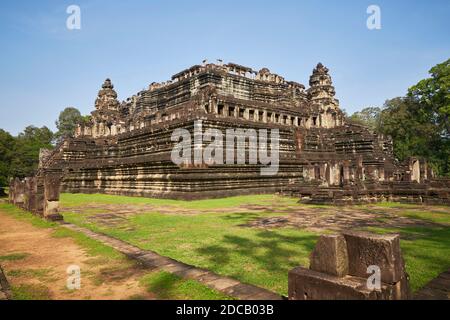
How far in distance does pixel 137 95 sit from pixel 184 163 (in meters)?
24.4

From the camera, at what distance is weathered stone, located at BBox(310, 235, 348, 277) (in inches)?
119

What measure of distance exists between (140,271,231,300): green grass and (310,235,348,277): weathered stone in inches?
45.5

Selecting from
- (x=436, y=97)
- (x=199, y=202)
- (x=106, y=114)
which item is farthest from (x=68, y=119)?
(x=436, y=97)

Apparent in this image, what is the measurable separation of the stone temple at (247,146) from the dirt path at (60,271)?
1069cm

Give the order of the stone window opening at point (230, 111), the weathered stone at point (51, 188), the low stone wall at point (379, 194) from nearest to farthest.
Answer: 1. the weathered stone at point (51, 188)
2. the low stone wall at point (379, 194)
3. the stone window opening at point (230, 111)

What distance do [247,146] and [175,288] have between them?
1818 centimetres

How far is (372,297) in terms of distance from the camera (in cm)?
275

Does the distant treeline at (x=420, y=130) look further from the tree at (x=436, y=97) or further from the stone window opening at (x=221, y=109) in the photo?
the stone window opening at (x=221, y=109)

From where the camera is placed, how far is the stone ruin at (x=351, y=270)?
9.39 ft

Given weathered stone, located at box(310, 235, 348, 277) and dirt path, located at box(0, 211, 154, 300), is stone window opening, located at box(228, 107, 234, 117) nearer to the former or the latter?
dirt path, located at box(0, 211, 154, 300)

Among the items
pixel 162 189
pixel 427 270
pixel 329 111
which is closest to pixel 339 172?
pixel 162 189

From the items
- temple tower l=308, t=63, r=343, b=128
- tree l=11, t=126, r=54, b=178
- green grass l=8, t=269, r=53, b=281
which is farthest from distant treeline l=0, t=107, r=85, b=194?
temple tower l=308, t=63, r=343, b=128

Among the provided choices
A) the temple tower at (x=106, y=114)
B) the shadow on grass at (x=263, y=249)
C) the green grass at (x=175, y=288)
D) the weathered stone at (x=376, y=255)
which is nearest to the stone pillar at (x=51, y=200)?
the shadow on grass at (x=263, y=249)
